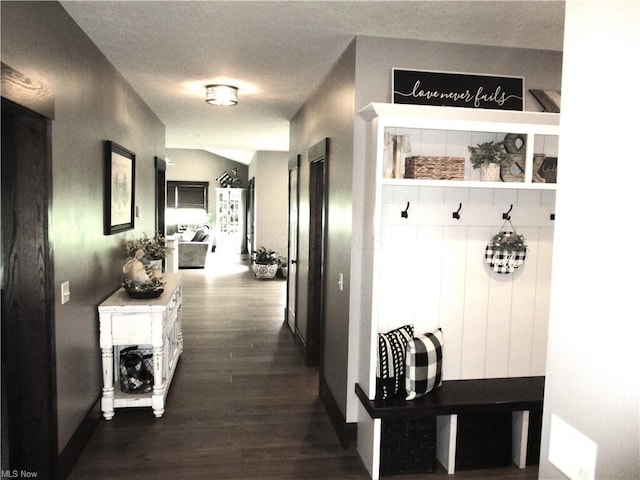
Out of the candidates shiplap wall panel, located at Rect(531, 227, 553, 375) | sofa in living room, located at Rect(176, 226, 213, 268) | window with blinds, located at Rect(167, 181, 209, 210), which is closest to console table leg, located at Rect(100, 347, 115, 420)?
A: shiplap wall panel, located at Rect(531, 227, 553, 375)

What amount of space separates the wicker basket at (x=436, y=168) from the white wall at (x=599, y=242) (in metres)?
1.61

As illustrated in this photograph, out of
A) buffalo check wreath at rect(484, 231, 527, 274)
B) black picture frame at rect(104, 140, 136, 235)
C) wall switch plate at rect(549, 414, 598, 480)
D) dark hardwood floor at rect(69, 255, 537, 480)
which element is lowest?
dark hardwood floor at rect(69, 255, 537, 480)

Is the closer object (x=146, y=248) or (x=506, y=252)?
(x=506, y=252)

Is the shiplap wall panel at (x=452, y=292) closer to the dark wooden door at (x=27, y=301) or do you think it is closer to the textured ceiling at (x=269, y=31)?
the textured ceiling at (x=269, y=31)

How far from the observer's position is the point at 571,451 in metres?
1.22

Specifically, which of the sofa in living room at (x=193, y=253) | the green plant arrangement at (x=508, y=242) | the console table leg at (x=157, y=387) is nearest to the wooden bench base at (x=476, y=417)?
the green plant arrangement at (x=508, y=242)

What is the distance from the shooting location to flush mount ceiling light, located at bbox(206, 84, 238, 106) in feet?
14.7

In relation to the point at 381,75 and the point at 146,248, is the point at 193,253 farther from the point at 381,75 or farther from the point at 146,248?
the point at 381,75

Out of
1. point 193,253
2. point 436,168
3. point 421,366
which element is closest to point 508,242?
point 436,168

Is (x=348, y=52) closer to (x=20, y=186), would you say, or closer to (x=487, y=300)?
(x=487, y=300)

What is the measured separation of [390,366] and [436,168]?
3.88ft

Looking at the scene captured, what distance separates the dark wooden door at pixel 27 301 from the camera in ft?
8.08

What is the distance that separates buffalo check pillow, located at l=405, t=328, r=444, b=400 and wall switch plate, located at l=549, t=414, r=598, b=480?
5.32ft

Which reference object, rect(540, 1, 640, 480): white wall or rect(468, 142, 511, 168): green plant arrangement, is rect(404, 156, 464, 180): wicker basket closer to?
rect(468, 142, 511, 168): green plant arrangement
